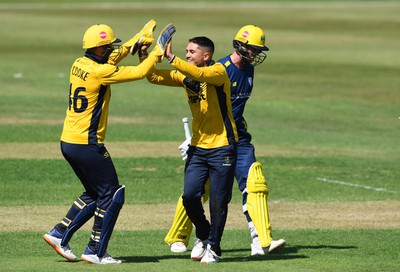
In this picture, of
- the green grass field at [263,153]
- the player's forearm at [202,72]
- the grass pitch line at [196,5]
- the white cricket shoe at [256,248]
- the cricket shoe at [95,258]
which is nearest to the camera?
the player's forearm at [202,72]

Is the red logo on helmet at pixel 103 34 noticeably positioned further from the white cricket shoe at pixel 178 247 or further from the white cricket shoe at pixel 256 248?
the white cricket shoe at pixel 256 248

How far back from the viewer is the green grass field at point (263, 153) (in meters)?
12.3

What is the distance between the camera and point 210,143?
11453mm

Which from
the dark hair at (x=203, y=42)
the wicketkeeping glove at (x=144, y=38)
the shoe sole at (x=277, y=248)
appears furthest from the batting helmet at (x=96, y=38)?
the shoe sole at (x=277, y=248)

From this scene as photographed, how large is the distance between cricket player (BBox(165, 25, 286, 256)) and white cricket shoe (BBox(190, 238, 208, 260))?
68 centimetres

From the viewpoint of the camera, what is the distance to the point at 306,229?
14.0m

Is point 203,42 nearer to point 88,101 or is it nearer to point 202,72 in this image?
point 202,72

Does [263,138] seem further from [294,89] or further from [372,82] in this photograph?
[372,82]

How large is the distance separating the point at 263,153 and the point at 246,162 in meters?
8.57

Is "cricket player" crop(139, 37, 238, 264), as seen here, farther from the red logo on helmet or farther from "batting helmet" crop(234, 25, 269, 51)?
"batting helmet" crop(234, 25, 269, 51)

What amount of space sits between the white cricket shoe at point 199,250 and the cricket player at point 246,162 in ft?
2.24

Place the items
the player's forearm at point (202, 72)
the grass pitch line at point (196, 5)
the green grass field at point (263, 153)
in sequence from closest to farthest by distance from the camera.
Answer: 1. the player's forearm at point (202, 72)
2. the green grass field at point (263, 153)
3. the grass pitch line at point (196, 5)

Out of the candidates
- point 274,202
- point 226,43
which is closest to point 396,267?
point 274,202

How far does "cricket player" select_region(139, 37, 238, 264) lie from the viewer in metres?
11.4
